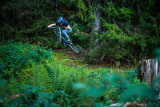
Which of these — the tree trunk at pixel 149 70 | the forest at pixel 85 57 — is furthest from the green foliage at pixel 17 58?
the tree trunk at pixel 149 70

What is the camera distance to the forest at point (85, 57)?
86.9 inches

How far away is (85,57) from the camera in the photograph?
8281mm

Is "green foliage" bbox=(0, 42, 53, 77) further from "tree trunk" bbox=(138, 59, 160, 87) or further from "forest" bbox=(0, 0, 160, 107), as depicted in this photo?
"tree trunk" bbox=(138, 59, 160, 87)

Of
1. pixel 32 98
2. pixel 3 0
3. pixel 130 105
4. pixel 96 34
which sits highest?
pixel 3 0

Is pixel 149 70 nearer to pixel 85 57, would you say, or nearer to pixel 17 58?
pixel 17 58

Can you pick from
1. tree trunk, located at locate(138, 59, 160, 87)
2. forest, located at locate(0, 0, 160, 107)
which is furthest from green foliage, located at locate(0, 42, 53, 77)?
tree trunk, located at locate(138, 59, 160, 87)

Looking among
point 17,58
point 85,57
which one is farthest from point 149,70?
point 85,57

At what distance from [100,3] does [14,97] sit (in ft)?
24.0

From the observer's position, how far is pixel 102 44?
8.16 m

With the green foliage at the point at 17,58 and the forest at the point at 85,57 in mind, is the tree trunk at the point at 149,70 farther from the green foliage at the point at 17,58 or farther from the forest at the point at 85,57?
the green foliage at the point at 17,58

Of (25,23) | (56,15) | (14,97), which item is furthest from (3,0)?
(14,97)

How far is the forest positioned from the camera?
2.21 metres

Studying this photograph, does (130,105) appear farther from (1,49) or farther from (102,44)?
(102,44)

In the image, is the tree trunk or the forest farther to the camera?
the tree trunk
